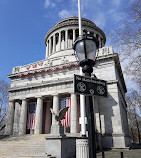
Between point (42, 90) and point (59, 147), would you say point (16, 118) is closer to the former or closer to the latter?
point (42, 90)

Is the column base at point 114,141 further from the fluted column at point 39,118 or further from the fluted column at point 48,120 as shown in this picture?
the fluted column at point 48,120

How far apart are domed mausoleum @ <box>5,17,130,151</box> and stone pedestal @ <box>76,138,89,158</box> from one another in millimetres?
15678

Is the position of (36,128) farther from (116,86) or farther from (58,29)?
(58,29)

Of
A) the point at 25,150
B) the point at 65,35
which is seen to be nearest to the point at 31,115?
the point at 25,150

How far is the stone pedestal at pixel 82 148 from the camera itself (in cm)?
453

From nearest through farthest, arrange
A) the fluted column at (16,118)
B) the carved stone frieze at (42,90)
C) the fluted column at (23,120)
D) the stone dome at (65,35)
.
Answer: the carved stone frieze at (42,90) → the fluted column at (23,120) → the fluted column at (16,118) → the stone dome at (65,35)

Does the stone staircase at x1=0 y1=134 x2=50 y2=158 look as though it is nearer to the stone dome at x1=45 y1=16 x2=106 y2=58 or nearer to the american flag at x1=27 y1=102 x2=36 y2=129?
the american flag at x1=27 y1=102 x2=36 y2=129

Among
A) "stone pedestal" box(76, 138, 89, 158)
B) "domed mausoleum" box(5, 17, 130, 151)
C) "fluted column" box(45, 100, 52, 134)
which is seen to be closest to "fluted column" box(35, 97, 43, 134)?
"domed mausoleum" box(5, 17, 130, 151)

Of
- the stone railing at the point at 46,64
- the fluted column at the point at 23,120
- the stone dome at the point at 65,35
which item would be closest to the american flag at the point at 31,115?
the fluted column at the point at 23,120

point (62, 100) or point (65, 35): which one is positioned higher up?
point (65, 35)

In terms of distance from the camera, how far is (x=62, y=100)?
25.4 meters

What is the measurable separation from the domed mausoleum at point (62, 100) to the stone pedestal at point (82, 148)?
15.7 metres

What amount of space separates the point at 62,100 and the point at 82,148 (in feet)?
68.6

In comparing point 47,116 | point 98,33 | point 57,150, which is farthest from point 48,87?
point 98,33
